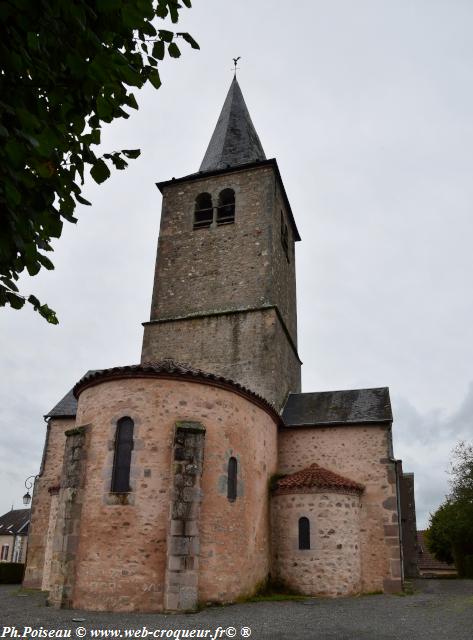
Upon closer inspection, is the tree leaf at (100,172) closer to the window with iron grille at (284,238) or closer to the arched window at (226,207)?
the arched window at (226,207)

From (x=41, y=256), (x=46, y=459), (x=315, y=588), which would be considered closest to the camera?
(x=41, y=256)

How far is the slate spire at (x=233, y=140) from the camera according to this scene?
78.8ft

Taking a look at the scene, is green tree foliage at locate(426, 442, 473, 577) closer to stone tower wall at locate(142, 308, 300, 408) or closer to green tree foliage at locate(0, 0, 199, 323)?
stone tower wall at locate(142, 308, 300, 408)

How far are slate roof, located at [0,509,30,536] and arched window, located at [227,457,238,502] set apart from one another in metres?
39.0

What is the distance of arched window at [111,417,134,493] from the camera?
1216cm

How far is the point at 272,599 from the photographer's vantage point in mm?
13375

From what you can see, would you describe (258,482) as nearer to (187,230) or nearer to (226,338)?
(226,338)

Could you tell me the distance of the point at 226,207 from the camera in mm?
22359

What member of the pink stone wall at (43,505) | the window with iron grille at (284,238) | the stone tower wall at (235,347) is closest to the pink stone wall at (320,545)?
the stone tower wall at (235,347)

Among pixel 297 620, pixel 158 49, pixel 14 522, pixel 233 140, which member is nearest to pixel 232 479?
pixel 297 620

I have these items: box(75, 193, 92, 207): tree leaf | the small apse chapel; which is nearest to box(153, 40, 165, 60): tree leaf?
box(75, 193, 92, 207): tree leaf

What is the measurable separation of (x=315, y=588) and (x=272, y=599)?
1597 mm

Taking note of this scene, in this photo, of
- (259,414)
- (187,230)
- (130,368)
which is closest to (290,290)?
(187,230)

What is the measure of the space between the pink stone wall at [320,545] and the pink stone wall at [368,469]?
0.70 m
